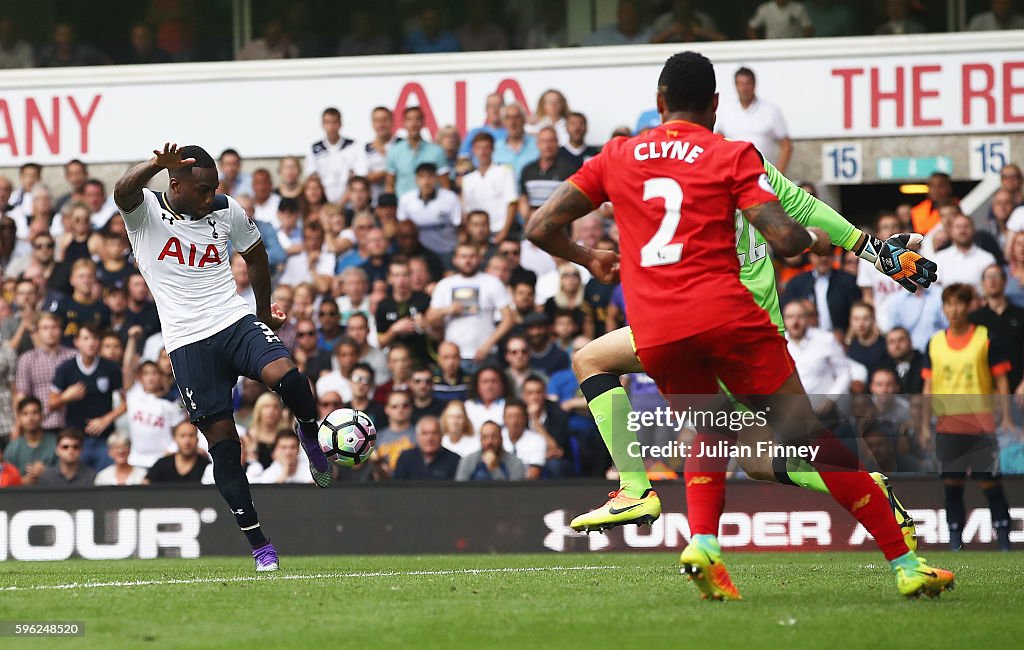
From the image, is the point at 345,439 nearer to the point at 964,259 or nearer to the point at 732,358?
the point at 732,358

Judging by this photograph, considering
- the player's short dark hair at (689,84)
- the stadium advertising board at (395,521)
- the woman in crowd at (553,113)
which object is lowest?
the stadium advertising board at (395,521)

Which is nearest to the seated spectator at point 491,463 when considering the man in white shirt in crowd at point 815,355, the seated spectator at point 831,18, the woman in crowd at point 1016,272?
the man in white shirt in crowd at point 815,355

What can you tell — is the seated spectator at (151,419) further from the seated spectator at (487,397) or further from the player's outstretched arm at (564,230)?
the player's outstretched arm at (564,230)

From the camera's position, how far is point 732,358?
6434mm

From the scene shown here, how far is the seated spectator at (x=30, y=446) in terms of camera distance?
1394 centimetres

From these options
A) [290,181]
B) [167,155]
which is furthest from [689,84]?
[290,181]

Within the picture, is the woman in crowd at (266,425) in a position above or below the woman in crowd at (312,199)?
below

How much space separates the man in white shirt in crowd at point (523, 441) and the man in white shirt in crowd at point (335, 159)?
13.8 ft

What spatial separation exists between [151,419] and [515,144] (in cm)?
459

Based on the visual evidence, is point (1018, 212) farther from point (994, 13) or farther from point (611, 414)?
point (611, 414)

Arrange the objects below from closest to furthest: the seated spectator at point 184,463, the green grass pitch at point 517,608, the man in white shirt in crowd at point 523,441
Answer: the green grass pitch at point 517,608
the man in white shirt in crowd at point 523,441
the seated spectator at point 184,463

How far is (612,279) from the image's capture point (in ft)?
22.5

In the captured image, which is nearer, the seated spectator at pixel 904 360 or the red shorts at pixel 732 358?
the red shorts at pixel 732 358

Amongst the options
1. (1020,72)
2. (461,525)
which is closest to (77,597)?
(461,525)
